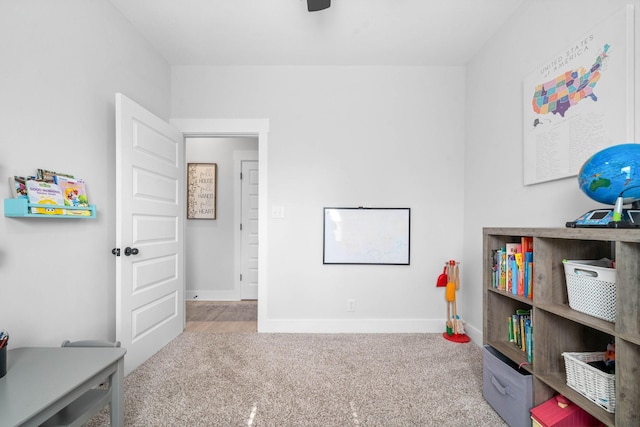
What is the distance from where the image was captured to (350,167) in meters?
2.84

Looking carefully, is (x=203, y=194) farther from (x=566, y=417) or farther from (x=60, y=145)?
(x=566, y=417)

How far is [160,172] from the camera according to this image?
2367mm

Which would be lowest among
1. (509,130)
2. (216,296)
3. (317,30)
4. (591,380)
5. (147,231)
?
(216,296)

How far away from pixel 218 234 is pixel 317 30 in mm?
2844

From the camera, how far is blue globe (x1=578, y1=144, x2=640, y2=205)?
106 centimetres

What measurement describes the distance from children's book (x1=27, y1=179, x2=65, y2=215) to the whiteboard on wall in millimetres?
1916

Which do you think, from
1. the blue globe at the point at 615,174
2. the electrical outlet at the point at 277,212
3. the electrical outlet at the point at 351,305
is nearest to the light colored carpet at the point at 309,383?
the electrical outlet at the point at 351,305

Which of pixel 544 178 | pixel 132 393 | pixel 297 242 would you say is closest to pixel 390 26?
pixel 544 178

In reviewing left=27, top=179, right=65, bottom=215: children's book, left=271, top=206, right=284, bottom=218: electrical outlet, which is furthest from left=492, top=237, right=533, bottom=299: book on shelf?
left=27, top=179, right=65, bottom=215: children's book

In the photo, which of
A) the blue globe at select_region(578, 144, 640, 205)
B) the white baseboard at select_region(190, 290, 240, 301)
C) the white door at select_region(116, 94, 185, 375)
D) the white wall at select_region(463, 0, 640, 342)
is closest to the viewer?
the blue globe at select_region(578, 144, 640, 205)

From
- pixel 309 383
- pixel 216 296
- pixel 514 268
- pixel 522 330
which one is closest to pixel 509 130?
pixel 514 268

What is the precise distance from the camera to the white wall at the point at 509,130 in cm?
163

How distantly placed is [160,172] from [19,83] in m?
1.01

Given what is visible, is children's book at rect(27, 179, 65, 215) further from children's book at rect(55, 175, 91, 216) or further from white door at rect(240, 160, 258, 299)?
white door at rect(240, 160, 258, 299)
